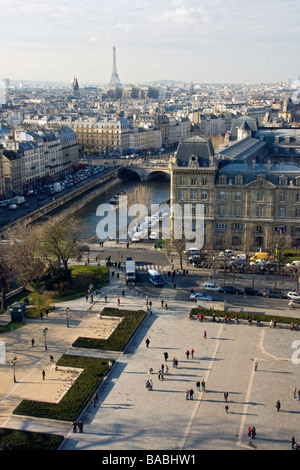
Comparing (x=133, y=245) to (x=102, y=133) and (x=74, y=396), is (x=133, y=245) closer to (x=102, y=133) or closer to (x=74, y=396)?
(x=74, y=396)

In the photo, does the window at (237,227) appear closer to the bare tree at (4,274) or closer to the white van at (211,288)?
the white van at (211,288)

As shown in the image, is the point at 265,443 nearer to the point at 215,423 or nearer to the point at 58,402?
the point at 215,423

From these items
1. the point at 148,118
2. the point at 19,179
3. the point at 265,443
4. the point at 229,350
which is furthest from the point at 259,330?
the point at 148,118

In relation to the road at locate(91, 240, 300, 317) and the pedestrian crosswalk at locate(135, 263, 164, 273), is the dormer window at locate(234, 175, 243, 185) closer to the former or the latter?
the road at locate(91, 240, 300, 317)

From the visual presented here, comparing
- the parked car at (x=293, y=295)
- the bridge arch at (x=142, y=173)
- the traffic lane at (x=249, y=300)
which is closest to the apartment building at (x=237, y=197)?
the traffic lane at (x=249, y=300)

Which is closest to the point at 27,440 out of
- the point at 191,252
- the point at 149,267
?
the point at 149,267
